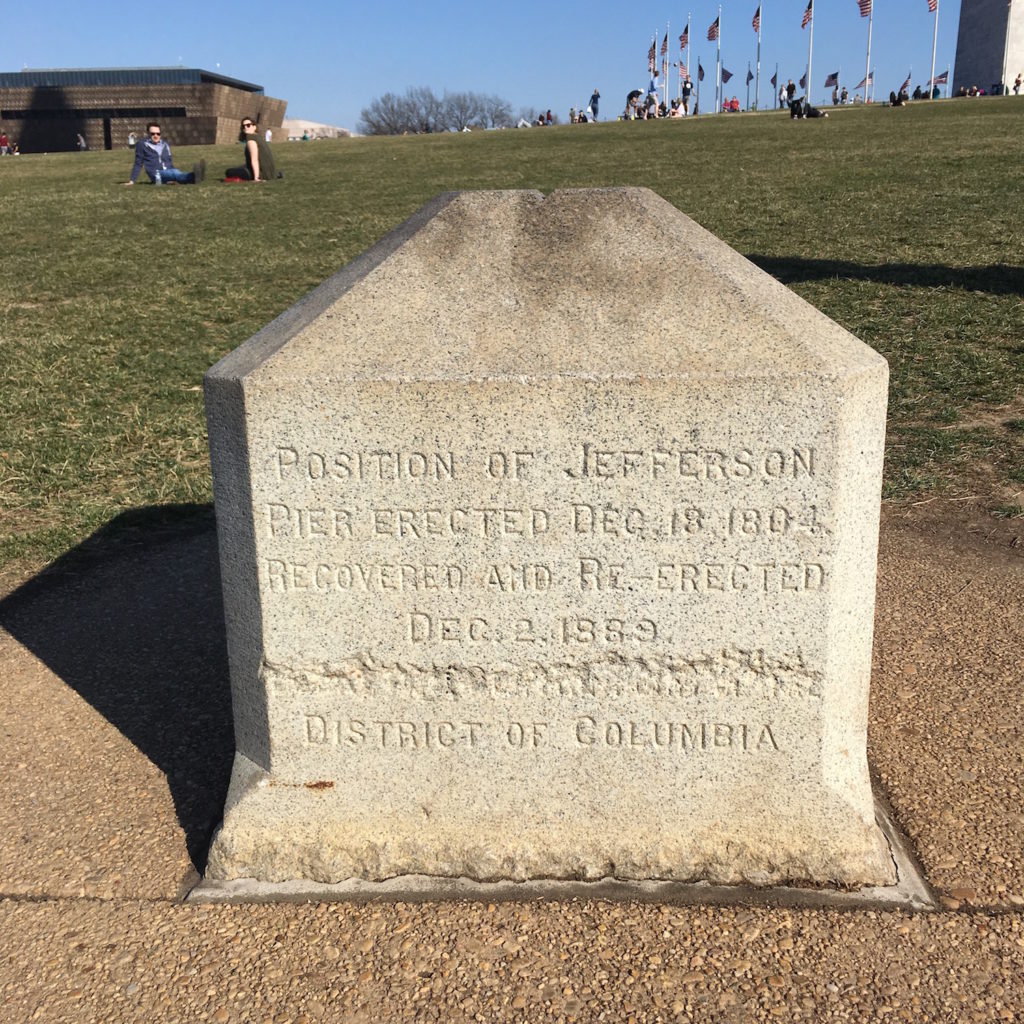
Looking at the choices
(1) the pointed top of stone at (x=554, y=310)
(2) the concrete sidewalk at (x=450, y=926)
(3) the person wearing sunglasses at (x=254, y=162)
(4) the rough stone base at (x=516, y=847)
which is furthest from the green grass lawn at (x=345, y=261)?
(1) the pointed top of stone at (x=554, y=310)

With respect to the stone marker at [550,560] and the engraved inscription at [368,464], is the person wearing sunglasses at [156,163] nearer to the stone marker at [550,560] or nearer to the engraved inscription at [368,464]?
the stone marker at [550,560]

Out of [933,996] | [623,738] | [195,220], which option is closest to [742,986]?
[933,996]

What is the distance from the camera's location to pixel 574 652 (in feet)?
8.85

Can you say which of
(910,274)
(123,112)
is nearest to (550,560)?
(910,274)

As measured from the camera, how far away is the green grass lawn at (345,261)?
657 cm

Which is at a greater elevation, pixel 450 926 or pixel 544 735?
pixel 544 735

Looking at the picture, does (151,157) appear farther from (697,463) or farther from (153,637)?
(697,463)

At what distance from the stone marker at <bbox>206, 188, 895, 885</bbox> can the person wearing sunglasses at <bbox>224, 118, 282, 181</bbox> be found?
20.1m

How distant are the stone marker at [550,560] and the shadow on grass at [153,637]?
0.56 metres

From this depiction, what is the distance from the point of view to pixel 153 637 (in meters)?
Result: 4.42

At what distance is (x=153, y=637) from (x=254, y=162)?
18.9m

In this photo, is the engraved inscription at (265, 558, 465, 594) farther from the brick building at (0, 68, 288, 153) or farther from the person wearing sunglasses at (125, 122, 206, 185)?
the brick building at (0, 68, 288, 153)

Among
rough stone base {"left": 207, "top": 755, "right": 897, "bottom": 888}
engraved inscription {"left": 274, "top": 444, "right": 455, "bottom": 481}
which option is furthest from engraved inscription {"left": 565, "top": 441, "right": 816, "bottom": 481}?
rough stone base {"left": 207, "top": 755, "right": 897, "bottom": 888}

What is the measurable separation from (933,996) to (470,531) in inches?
60.5
